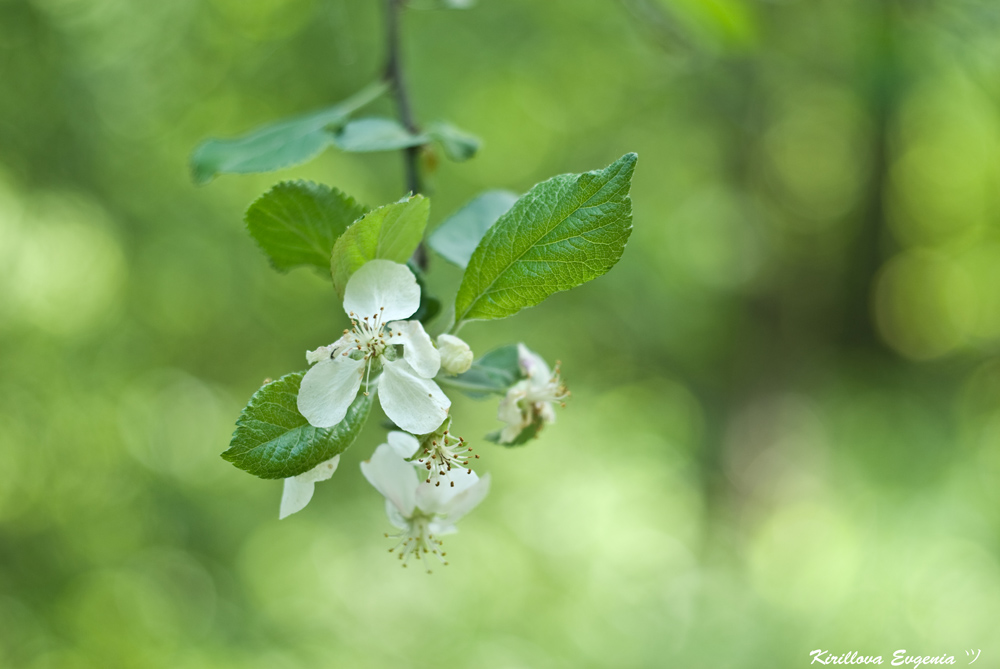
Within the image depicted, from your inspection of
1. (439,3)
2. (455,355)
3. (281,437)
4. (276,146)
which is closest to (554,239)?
(455,355)

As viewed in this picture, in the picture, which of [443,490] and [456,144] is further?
[456,144]

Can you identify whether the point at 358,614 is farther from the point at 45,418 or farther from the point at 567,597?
the point at 45,418

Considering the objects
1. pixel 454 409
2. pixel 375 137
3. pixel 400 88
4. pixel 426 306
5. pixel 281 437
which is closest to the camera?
pixel 281 437

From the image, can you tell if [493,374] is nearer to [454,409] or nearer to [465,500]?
[465,500]

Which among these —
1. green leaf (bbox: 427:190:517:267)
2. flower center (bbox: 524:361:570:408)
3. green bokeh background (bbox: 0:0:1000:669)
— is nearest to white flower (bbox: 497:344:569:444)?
flower center (bbox: 524:361:570:408)

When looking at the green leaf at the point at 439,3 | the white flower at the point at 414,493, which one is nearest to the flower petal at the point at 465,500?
the white flower at the point at 414,493

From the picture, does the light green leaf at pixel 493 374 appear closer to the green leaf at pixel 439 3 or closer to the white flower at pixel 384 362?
the white flower at pixel 384 362

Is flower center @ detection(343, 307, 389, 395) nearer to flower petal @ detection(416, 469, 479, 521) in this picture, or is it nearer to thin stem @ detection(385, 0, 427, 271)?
flower petal @ detection(416, 469, 479, 521)

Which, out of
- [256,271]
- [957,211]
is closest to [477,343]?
[256,271]
